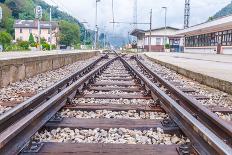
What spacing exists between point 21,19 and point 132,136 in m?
140

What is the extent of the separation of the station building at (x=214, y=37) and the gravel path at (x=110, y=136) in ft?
97.3

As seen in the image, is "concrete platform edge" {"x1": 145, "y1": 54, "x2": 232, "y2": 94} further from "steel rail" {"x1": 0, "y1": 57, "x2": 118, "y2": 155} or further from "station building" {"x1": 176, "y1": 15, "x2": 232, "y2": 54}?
"station building" {"x1": 176, "y1": 15, "x2": 232, "y2": 54}

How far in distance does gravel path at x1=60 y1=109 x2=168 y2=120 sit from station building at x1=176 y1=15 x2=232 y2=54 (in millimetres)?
28552

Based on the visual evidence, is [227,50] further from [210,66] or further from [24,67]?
[24,67]

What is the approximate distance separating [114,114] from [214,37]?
133ft

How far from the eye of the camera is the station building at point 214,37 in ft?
118

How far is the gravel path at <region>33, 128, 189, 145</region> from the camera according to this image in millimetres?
3648

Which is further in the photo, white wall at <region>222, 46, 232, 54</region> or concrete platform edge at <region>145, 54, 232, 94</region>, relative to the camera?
white wall at <region>222, 46, 232, 54</region>

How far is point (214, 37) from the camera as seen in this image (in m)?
43.6

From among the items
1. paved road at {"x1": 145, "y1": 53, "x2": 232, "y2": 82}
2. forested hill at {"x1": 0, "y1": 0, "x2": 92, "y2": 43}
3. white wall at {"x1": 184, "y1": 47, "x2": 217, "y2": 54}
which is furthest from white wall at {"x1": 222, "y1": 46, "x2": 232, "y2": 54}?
forested hill at {"x1": 0, "y1": 0, "x2": 92, "y2": 43}

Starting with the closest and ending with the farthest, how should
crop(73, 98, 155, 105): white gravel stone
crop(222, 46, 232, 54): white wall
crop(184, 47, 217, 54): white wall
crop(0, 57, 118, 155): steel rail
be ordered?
1. crop(0, 57, 118, 155): steel rail
2. crop(73, 98, 155, 105): white gravel stone
3. crop(222, 46, 232, 54): white wall
4. crop(184, 47, 217, 54): white wall

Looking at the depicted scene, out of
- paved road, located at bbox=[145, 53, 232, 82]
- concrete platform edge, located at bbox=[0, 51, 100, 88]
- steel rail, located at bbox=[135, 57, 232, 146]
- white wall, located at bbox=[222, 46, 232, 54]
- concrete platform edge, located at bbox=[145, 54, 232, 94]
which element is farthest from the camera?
white wall, located at bbox=[222, 46, 232, 54]

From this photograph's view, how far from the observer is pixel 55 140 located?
3.66 m

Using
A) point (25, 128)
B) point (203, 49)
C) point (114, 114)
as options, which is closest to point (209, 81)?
point (114, 114)
